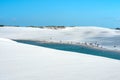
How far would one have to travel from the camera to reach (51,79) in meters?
4.05

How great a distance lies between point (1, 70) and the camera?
177 inches

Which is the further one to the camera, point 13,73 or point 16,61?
point 16,61

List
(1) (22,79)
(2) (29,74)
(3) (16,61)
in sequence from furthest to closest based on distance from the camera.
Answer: (3) (16,61)
(2) (29,74)
(1) (22,79)

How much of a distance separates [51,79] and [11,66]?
1.15 meters

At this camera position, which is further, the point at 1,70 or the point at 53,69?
the point at 53,69

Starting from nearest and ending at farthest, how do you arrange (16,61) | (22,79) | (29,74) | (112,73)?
(22,79)
(29,74)
(112,73)
(16,61)

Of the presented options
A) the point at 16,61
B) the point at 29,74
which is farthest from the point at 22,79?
the point at 16,61

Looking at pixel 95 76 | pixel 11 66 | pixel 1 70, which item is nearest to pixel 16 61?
pixel 11 66

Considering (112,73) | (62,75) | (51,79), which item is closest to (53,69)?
(62,75)

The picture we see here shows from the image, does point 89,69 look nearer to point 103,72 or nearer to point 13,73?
point 103,72

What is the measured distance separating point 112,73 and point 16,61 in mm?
2022

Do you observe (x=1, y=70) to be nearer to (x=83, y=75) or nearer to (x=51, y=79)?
(x=51, y=79)

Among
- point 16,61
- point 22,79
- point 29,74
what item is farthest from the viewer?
point 16,61

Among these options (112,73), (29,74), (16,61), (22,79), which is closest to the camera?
(22,79)
